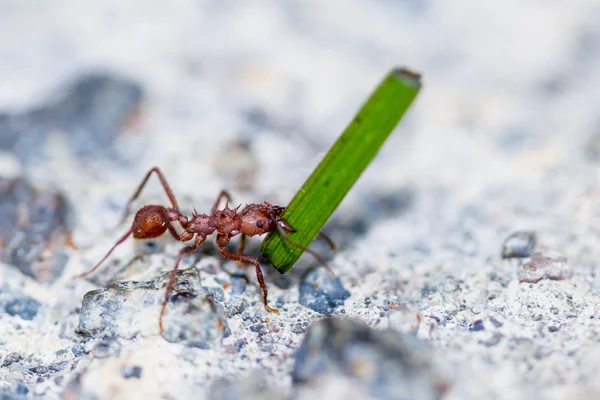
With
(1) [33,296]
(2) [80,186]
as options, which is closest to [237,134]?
(2) [80,186]

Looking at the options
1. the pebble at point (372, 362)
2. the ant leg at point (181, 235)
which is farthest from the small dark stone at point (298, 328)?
the ant leg at point (181, 235)

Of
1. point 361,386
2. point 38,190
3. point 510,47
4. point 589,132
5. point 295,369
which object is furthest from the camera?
point 510,47

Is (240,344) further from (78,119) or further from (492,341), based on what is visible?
(78,119)

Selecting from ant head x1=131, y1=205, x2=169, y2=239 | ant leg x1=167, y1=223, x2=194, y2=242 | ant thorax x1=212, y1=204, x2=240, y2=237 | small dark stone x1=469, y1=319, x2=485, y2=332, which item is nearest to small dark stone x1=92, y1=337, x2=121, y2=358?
ant head x1=131, y1=205, x2=169, y2=239

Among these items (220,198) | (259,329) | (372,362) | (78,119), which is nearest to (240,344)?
(259,329)

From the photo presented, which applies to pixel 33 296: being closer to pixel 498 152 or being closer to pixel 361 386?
pixel 361 386

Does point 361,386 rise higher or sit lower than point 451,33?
lower

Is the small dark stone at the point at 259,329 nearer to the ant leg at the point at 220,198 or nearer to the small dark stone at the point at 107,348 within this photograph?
the small dark stone at the point at 107,348
